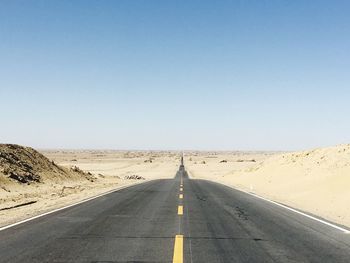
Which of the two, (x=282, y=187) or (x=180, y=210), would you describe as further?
(x=282, y=187)

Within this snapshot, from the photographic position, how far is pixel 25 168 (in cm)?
3266

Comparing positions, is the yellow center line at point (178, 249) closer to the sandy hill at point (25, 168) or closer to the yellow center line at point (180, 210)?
the yellow center line at point (180, 210)

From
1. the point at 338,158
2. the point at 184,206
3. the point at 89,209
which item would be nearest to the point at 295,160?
the point at 338,158

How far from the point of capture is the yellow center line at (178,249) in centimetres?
809

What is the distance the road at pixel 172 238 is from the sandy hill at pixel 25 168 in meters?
15.0

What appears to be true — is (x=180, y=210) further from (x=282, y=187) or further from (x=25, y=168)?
(x=25, y=168)

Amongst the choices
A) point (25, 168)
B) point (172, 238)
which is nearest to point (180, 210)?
point (172, 238)

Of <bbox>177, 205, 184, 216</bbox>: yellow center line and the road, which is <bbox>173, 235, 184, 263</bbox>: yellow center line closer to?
the road

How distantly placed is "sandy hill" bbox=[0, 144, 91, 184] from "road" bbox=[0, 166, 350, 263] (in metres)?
15.0

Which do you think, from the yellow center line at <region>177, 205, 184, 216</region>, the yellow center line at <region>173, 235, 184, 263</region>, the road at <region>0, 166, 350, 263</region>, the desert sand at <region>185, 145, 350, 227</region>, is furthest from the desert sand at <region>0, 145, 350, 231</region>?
the yellow center line at <region>173, 235, 184, 263</region>

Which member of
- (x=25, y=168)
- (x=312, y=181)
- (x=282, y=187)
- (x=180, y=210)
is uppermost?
(x=25, y=168)

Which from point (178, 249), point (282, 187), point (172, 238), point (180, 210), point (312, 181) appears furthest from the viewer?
point (282, 187)

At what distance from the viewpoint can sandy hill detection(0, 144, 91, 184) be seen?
29344 millimetres

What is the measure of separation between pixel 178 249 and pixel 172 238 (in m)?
1.34
